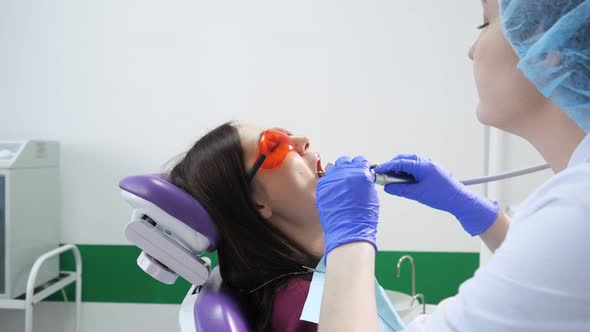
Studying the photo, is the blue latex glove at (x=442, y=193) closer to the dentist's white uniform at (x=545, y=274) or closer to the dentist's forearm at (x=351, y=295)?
the dentist's forearm at (x=351, y=295)

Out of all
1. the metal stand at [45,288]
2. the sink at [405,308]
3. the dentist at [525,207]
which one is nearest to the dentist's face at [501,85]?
the dentist at [525,207]

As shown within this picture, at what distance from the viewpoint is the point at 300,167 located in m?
1.25

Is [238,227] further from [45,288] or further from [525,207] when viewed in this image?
[45,288]

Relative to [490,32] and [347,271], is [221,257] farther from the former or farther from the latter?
[490,32]

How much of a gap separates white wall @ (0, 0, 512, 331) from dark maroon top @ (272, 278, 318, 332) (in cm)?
113

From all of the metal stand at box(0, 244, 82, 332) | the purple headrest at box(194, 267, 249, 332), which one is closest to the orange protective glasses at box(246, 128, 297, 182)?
the purple headrest at box(194, 267, 249, 332)

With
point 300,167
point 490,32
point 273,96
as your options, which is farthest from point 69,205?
point 490,32

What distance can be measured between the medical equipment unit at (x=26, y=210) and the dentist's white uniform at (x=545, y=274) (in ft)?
6.46

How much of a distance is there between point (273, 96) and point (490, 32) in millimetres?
1521

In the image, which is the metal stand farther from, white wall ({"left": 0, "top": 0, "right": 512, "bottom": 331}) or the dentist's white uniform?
the dentist's white uniform

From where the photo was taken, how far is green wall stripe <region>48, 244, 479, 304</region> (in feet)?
6.91

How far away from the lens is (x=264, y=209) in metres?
1.24

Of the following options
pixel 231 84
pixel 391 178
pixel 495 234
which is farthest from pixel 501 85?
pixel 231 84

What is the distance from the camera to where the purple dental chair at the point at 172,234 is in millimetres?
970
